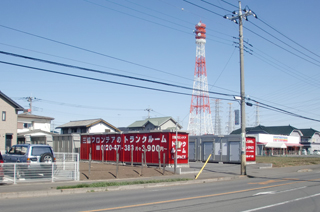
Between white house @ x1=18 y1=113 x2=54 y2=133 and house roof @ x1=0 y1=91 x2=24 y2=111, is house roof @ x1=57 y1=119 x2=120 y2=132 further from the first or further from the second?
house roof @ x1=0 y1=91 x2=24 y2=111

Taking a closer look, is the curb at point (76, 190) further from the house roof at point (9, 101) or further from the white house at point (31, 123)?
the white house at point (31, 123)

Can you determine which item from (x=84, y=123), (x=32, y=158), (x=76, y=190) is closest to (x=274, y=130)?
(x=84, y=123)

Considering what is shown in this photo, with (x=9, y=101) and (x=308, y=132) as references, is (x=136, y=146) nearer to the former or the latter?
(x=9, y=101)

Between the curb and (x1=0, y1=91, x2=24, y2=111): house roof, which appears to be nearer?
the curb

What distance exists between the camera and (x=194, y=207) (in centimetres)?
1048

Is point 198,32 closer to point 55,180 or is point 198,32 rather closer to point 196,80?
point 196,80

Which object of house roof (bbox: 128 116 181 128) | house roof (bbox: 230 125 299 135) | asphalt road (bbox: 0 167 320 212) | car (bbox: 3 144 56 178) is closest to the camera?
asphalt road (bbox: 0 167 320 212)

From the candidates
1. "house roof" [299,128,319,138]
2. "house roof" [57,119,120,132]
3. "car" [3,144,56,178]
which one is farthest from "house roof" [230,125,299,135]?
"car" [3,144,56,178]

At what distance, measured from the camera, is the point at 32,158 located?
703 inches

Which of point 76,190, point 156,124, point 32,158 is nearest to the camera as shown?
point 76,190

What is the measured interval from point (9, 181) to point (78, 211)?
702 cm

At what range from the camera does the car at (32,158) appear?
15.8 meters

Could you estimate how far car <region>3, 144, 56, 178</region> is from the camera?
51.9 feet

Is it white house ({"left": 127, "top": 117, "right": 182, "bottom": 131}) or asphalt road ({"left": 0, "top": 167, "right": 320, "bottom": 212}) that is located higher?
white house ({"left": 127, "top": 117, "right": 182, "bottom": 131})
